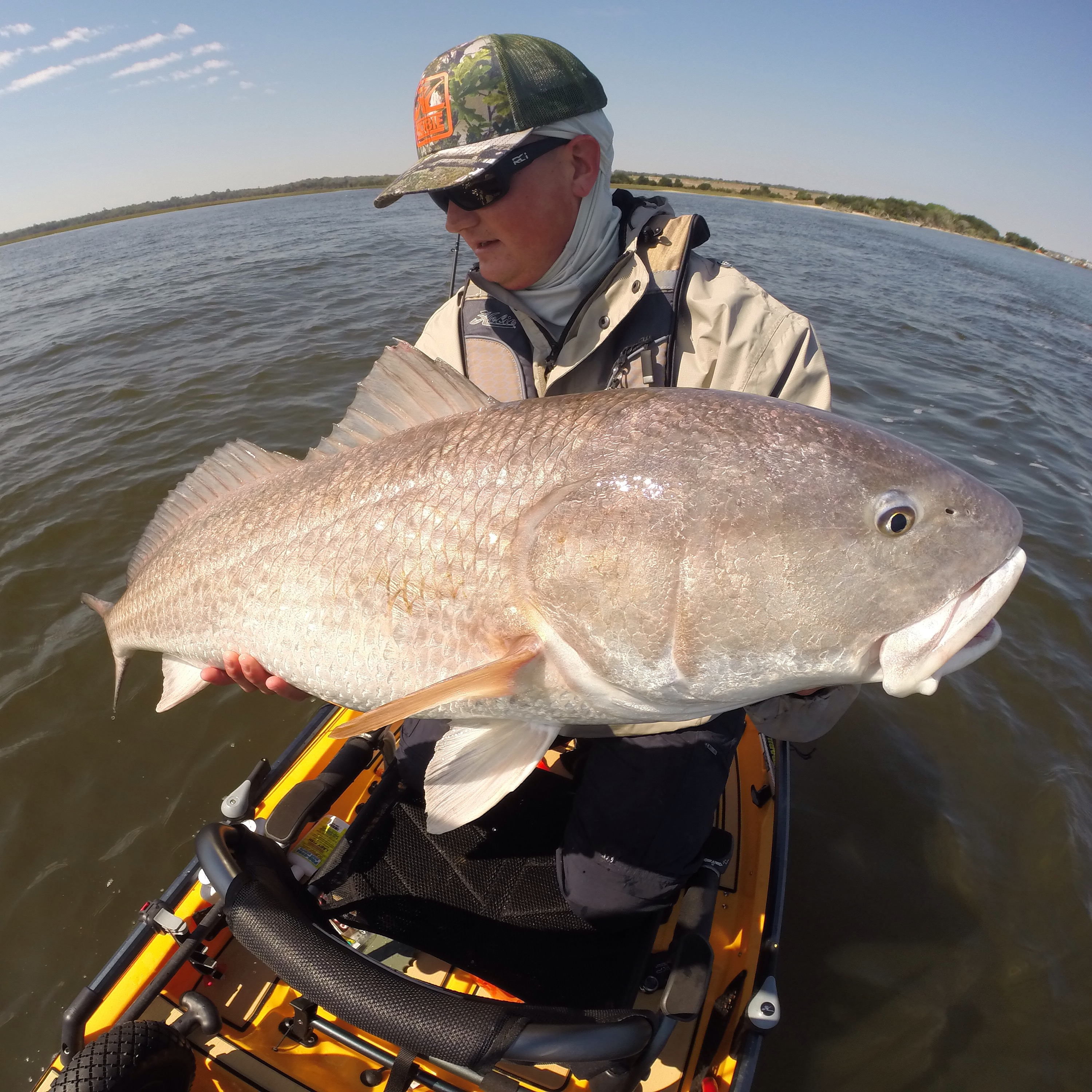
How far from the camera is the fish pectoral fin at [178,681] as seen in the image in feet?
9.38

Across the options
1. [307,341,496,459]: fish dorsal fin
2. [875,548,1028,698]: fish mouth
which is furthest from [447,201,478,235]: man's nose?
[875,548,1028,698]: fish mouth

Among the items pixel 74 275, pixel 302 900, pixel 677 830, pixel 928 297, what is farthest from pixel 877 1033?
pixel 74 275

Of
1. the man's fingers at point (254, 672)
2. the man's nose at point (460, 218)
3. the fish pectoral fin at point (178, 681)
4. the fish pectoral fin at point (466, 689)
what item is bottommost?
the fish pectoral fin at point (178, 681)

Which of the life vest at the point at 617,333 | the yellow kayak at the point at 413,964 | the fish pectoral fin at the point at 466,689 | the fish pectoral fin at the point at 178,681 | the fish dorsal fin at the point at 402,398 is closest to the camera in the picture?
the fish pectoral fin at the point at 466,689

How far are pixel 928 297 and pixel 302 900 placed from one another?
83.3ft

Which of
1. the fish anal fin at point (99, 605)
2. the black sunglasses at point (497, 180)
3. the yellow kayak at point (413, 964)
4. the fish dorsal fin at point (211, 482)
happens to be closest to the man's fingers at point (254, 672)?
the yellow kayak at point (413, 964)

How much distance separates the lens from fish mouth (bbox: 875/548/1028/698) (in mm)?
1433

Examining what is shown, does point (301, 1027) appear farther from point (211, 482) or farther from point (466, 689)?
point (211, 482)

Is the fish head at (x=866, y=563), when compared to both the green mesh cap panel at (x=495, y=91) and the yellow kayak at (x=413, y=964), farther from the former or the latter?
the green mesh cap panel at (x=495, y=91)

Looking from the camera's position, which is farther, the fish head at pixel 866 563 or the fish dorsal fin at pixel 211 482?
the fish dorsal fin at pixel 211 482

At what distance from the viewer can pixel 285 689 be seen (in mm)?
2660

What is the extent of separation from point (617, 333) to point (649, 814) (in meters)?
2.08

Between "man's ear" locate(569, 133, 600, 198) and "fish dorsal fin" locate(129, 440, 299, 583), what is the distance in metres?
1.67

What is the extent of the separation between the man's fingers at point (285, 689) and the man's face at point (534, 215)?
199cm
